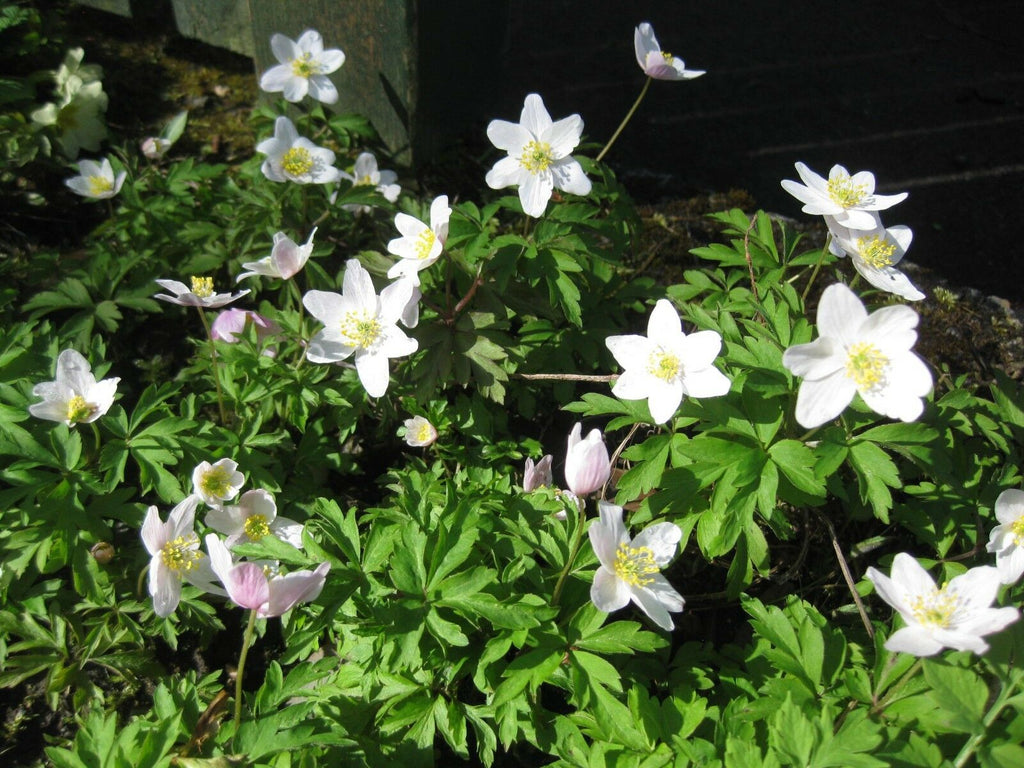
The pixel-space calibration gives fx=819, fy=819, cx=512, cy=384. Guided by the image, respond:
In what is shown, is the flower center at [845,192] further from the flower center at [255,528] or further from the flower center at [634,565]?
the flower center at [255,528]

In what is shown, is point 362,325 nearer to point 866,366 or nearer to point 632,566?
point 632,566

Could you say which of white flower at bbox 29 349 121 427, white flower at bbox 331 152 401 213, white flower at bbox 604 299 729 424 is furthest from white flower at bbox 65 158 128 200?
white flower at bbox 604 299 729 424

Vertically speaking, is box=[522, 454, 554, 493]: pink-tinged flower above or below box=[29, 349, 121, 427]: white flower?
below

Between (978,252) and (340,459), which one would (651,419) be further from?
(978,252)

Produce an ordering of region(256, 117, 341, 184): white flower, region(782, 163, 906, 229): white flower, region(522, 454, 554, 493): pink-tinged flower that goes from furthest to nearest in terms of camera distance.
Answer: region(256, 117, 341, 184): white flower < region(522, 454, 554, 493): pink-tinged flower < region(782, 163, 906, 229): white flower

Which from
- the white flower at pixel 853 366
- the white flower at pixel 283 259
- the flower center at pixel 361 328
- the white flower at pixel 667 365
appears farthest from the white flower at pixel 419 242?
the white flower at pixel 853 366

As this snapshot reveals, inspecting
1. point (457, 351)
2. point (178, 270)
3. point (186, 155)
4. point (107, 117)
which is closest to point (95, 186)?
point (178, 270)

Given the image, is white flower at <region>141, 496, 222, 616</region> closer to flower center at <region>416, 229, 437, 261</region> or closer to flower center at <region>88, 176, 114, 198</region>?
flower center at <region>416, 229, 437, 261</region>

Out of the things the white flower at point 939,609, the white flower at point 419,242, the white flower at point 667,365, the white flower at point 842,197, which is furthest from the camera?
the white flower at point 419,242

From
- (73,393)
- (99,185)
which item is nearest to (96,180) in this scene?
(99,185)
